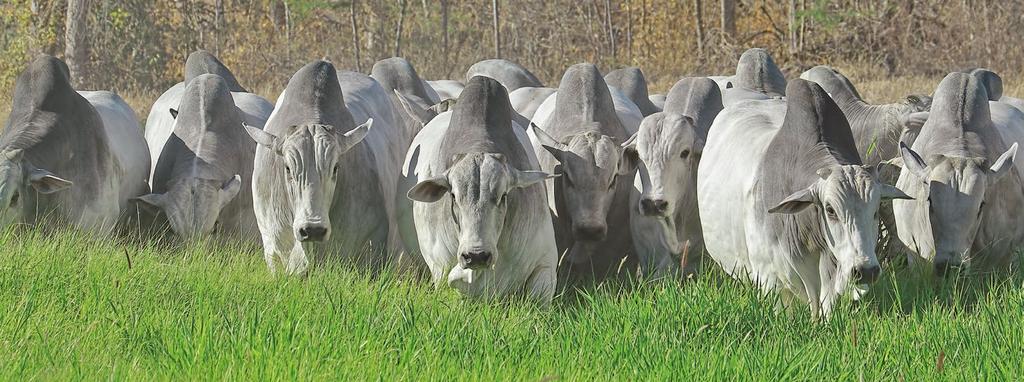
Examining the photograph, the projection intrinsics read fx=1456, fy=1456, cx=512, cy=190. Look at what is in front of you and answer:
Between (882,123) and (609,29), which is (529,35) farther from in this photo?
(882,123)

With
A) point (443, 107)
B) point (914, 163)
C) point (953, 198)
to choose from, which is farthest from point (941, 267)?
point (443, 107)

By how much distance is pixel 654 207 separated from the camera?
7.71 metres

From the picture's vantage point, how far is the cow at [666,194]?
7.76 metres

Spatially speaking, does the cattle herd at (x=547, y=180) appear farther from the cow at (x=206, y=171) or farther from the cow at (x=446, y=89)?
the cow at (x=446, y=89)

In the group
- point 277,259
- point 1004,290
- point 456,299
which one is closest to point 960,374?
point 1004,290

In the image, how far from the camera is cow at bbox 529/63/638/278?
7820 millimetres

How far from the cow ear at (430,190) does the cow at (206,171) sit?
6.44ft

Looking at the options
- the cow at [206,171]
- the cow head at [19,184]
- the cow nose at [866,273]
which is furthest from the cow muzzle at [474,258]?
the cow head at [19,184]

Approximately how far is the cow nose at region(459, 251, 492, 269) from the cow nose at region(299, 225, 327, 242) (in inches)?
38.1

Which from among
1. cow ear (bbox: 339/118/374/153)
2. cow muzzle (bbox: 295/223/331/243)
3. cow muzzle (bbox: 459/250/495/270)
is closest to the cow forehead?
cow muzzle (bbox: 459/250/495/270)

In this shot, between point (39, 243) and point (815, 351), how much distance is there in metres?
3.88

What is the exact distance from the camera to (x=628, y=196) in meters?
8.39

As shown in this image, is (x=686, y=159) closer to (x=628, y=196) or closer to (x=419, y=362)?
(x=628, y=196)

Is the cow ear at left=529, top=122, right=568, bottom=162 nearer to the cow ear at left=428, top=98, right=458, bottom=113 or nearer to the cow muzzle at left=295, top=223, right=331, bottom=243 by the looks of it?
the cow muzzle at left=295, top=223, right=331, bottom=243
